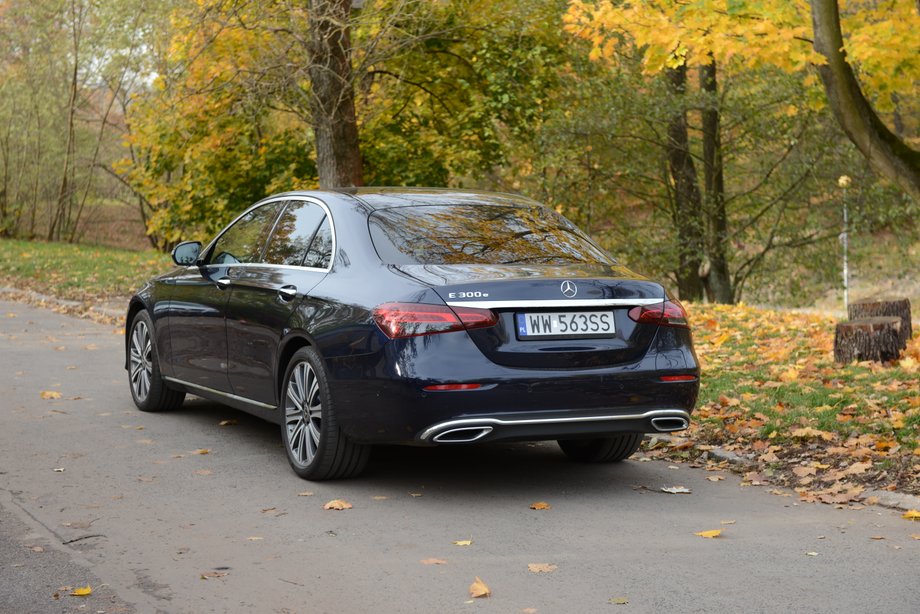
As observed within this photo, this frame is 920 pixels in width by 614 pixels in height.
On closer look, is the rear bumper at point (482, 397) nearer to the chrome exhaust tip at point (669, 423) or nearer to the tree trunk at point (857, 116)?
the chrome exhaust tip at point (669, 423)

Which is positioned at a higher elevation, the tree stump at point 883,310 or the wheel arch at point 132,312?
the wheel arch at point 132,312

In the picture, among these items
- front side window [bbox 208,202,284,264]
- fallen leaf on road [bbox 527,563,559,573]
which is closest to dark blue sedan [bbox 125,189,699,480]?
front side window [bbox 208,202,284,264]

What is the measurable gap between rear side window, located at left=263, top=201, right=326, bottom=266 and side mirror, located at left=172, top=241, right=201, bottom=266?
41.5 inches

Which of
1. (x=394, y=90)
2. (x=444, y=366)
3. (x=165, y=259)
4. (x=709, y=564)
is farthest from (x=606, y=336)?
(x=165, y=259)

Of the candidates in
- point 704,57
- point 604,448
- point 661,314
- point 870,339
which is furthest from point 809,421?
point 704,57

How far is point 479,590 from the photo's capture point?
4656 millimetres

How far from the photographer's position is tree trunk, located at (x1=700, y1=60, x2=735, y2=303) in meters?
24.4

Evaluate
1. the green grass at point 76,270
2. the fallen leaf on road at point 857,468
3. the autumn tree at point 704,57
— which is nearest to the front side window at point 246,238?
the fallen leaf on road at point 857,468

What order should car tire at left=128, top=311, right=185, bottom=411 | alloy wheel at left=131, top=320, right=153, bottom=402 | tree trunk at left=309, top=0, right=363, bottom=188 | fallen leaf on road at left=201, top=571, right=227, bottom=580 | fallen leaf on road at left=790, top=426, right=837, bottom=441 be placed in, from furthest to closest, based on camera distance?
tree trunk at left=309, top=0, right=363, bottom=188 → alloy wheel at left=131, top=320, right=153, bottom=402 → car tire at left=128, top=311, right=185, bottom=411 → fallen leaf on road at left=790, top=426, right=837, bottom=441 → fallen leaf on road at left=201, top=571, right=227, bottom=580

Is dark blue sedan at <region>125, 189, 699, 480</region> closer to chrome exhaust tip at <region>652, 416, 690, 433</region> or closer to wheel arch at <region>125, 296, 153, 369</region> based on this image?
chrome exhaust tip at <region>652, 416, 690, 433</region>

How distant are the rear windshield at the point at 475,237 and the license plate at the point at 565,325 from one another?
→ 0.48m

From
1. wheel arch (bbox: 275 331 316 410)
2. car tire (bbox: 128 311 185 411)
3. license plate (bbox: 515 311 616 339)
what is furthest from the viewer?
car tire (bbox: 128 311 185 411)

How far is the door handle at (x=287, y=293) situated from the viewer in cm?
691

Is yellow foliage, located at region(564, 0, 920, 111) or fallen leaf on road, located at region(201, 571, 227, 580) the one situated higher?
yellow foliage, located at region(564, 0, 920, 111)
